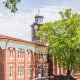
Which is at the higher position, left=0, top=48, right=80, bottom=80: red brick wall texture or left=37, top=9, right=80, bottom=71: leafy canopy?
left=37, top=9, right=80, bottom=71: leafy canopy

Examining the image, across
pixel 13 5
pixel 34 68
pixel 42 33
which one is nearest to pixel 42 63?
pixel 34 68

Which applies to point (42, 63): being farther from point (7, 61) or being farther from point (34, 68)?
point (7, 61)

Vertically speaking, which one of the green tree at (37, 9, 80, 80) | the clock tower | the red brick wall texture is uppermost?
the clock tower

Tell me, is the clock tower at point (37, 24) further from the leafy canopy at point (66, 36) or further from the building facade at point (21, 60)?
the leafy canopy at point (66, 36)

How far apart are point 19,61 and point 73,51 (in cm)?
907

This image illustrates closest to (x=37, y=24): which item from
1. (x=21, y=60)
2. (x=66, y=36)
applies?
(x=66, y=36)

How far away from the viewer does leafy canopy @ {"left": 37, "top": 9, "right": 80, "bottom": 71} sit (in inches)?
1395

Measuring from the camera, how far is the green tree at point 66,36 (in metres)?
35.4

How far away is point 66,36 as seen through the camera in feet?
117

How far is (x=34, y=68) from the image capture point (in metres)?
37.9

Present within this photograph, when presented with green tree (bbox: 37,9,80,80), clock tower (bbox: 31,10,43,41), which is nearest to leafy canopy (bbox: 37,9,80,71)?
green tree (bbox: 37,9,80,80)

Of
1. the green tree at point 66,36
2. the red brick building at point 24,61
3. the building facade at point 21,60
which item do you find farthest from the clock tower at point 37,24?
the green tree at point 66,36

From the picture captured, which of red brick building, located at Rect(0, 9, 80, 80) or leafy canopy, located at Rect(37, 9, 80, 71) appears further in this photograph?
leafy canopy, located at Rect(37, 9, 80, 71)

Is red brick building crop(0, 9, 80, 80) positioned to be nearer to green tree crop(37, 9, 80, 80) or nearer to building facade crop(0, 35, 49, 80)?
building facade crop(0, 35, 49, 80)
